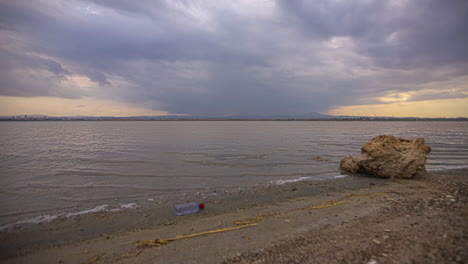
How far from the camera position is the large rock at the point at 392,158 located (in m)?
10.5

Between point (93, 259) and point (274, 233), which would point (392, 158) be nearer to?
point (274, 233)

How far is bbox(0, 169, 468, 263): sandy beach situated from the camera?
3945 millimetres

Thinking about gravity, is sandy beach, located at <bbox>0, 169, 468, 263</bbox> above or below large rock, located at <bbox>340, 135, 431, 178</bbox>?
below

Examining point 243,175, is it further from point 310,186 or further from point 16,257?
point 16,257

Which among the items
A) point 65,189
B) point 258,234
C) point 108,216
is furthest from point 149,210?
point 65,189

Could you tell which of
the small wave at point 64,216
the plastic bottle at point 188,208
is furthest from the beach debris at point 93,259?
the small wave at point 64,216

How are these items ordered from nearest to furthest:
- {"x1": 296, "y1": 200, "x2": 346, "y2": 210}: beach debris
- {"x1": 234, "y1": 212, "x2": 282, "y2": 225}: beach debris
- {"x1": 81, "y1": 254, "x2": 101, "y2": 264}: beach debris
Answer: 1. {"x1": 81, "y1": 254, "x2": 101, "y2": 264}: beach debris
2. {"x1": 234, "y1": 212, "x2": 282, "y2": 225}: beach debris
3. {"x1": 296, "y1": 200, "x2": 346, "y2": 210}: beach debris

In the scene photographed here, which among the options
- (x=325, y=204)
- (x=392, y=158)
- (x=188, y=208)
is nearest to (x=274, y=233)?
(x=325, y=204)

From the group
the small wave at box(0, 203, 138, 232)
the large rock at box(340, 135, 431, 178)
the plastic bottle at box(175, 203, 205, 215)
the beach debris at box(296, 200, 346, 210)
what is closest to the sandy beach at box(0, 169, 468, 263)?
the beach debris at box(296, 200, 346, 210)

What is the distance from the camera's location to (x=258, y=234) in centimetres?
490

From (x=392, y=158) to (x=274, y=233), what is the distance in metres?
9.65

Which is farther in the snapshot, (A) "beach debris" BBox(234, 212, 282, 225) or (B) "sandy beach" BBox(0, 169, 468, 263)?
(A) "beach debris" BBox(234, 212, 282, 225)

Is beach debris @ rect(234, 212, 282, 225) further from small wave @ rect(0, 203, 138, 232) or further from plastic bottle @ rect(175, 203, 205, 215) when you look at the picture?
small wave @ rect(0, 203, 138, 232)

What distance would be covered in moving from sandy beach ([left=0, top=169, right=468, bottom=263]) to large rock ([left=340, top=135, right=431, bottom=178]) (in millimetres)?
2569
